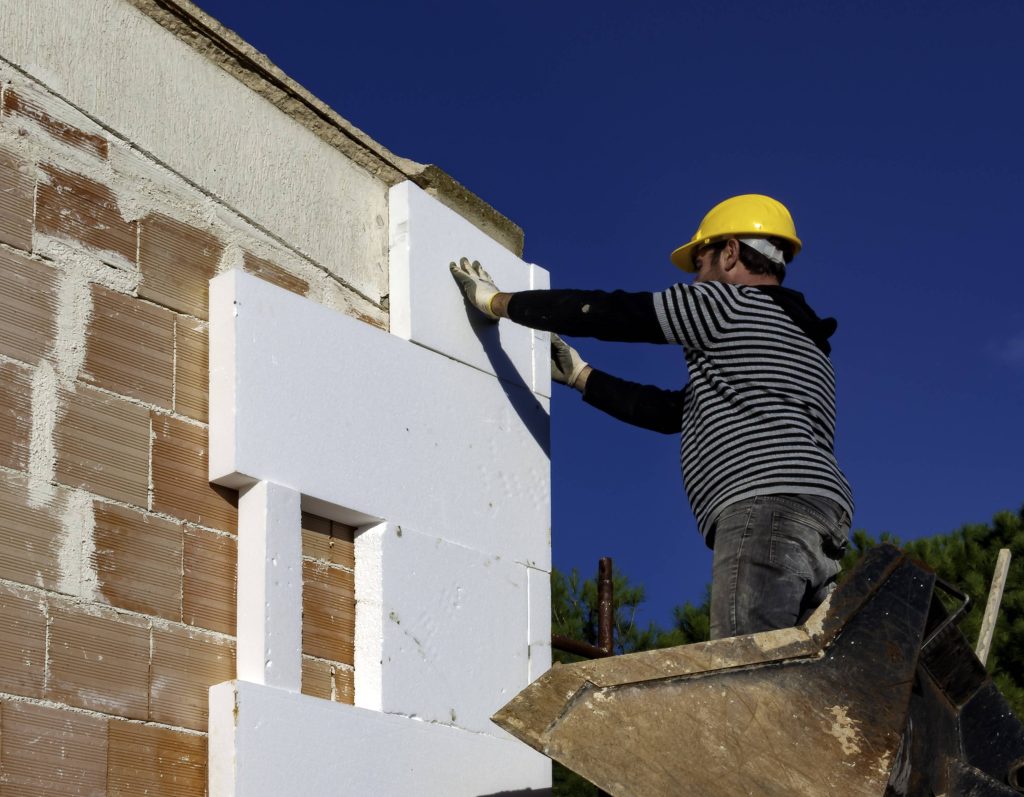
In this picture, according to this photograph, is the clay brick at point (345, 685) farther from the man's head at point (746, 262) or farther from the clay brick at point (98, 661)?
the man's head at point (746, 262)

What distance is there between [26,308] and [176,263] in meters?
0.59

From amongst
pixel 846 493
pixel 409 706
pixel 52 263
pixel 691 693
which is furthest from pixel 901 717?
pixel 52 263

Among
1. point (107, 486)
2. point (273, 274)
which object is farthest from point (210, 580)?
point (273, 274)

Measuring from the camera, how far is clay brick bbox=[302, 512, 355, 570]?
4664 millimetres

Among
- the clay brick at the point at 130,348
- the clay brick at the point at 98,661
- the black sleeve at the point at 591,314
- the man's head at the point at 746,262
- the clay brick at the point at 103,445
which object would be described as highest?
the man's head at the point at 746,262

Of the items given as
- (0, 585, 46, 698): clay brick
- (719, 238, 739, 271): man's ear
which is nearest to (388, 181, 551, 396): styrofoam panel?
(719, 238, 739, 271): man's ear

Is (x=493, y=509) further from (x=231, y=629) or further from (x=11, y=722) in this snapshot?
(x=11, y=722)

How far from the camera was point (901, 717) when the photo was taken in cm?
414

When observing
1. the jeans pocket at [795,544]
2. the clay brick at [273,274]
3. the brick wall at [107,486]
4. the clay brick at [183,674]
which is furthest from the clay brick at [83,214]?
the jeans pocket at [795,544]

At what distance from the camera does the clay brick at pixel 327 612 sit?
458cm

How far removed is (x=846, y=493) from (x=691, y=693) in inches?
42.6

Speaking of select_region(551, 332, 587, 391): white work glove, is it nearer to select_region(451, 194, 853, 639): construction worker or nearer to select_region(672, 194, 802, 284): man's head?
select_region(451, 194, 853, 639): construction worker

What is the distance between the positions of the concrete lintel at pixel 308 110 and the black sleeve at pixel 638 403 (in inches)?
25.8

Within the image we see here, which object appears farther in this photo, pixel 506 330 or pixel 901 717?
pixel 506 330
